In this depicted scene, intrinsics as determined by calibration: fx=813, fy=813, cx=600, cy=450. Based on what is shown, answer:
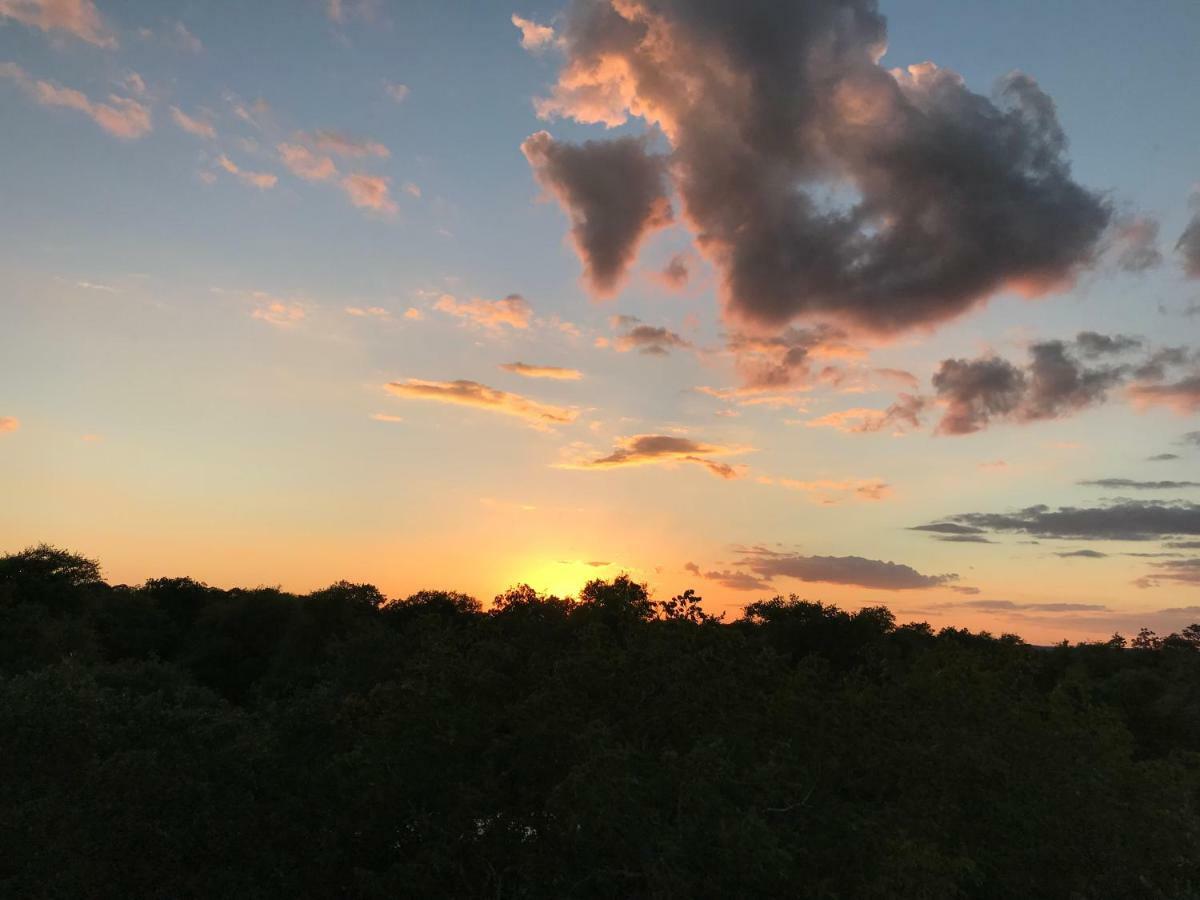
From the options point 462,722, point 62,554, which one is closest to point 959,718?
point 462,722

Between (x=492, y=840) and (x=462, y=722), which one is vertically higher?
(x=462, y=722)

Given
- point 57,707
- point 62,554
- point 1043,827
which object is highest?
point 62,554

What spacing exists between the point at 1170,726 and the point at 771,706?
56.7 meters

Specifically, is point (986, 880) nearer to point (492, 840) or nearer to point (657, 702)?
point (657, 702)

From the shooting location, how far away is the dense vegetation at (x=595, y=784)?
17297 millimetres

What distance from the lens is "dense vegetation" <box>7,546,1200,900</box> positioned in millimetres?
17297

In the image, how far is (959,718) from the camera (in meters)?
23.7

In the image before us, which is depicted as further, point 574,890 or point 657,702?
point 657,702

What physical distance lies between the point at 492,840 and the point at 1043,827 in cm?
1428

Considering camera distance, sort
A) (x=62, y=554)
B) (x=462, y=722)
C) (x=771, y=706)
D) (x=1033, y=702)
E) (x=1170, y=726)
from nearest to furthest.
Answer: (x=462, y=722) < (x=771, y=706) < (x=1033, y=702) < (x=1170, y=726) < (x=62, y=554)

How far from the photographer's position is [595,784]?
16.3 meters

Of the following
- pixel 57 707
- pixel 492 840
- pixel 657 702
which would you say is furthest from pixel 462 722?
pixel 57 707

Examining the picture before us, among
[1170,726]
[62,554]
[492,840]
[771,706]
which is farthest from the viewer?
[62,554]

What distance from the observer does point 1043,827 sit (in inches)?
836
